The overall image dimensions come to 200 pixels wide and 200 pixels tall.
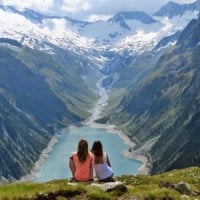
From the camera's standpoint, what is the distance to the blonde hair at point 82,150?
106ft

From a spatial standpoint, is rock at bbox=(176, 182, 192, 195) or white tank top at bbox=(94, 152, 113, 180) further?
rock at bbox=(176, 182, 192, 195)

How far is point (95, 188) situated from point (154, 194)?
3417 mm

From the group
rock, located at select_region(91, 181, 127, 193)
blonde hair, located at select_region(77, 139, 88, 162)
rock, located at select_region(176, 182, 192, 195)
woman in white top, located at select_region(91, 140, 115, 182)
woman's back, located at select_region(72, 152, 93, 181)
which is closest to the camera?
rock, located at select_region(91, 181, 127, 193)

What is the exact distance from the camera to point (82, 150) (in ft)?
108

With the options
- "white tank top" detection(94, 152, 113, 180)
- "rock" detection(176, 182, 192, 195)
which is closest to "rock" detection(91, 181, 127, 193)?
"white tank top" detection(94, 152, 113, 180)

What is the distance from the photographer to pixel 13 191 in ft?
98.9

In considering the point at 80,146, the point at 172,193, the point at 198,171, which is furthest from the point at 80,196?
the point at 198,171

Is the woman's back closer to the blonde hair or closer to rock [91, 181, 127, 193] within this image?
the blonde hair

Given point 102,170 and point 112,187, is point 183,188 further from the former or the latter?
point 112,187

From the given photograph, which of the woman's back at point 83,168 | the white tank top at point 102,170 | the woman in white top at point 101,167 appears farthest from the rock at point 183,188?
the woman's back at point 83,168

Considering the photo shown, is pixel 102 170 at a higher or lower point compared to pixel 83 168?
lower

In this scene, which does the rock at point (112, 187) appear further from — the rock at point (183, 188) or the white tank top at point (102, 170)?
the rock at point (183, 188)

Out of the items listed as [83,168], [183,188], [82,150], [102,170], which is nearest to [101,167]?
[102,170]

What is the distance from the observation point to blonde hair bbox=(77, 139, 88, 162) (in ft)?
106
